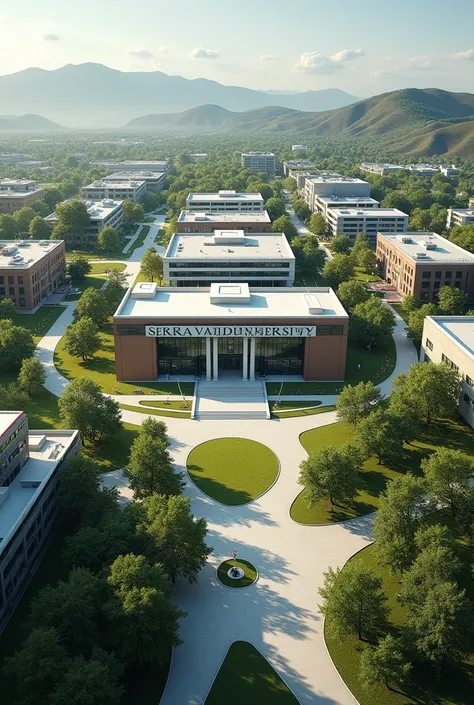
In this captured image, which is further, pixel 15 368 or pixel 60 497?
pixel 15 368

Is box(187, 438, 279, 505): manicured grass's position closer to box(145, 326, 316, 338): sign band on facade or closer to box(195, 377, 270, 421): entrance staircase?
box(195, 377, 270, 421): entrance staircase

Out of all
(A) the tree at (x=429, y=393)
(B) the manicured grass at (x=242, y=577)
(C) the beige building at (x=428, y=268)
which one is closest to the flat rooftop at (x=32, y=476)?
(B) the manicured grass at (x=242, y=577)

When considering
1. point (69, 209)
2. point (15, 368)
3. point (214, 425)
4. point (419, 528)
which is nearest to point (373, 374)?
point (214, 425)

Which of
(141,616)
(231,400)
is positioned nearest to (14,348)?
(231,400)

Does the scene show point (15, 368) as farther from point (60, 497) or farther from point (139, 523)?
point (139, 523)

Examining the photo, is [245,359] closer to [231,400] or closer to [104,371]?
[231,400]

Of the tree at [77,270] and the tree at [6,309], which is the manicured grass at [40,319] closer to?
the tree at [6,309]
